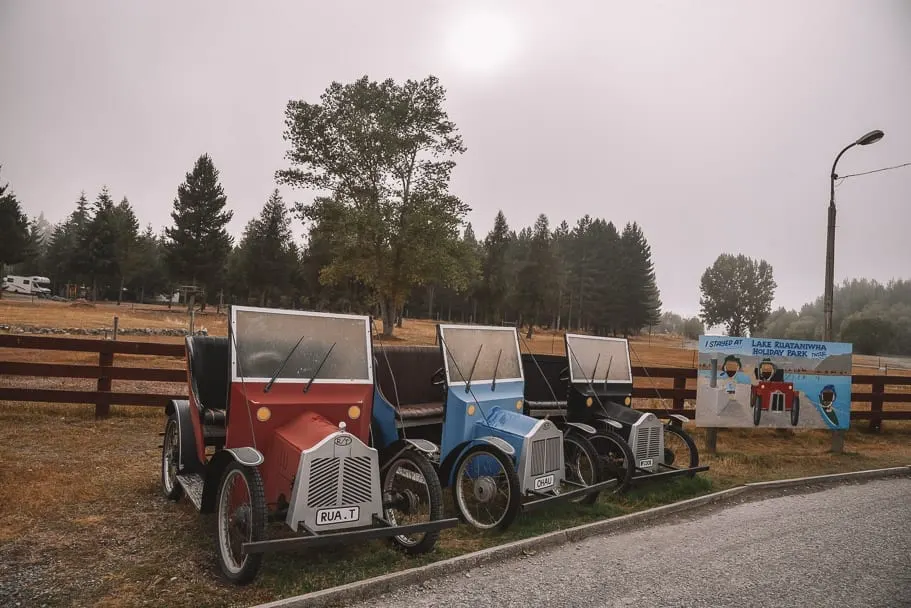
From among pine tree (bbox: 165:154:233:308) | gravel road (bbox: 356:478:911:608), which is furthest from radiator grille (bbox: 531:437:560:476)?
pine tree (bbox: 165:154:233:308)

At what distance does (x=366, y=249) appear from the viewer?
98.7 feet

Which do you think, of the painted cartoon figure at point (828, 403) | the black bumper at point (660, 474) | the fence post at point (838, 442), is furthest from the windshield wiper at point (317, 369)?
the fence post at point (838, 442)

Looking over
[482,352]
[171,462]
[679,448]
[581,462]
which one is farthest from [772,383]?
[171,462]

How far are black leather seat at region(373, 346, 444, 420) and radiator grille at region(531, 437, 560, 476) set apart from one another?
1.71 meters

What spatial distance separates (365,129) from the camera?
29.8 metres

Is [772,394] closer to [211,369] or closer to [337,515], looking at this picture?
[337,515]

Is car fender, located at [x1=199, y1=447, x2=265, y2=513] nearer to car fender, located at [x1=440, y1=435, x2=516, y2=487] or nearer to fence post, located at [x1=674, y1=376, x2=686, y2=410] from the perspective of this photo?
car fender, located at [x1=440, y1=435, x2=516, y2=487]

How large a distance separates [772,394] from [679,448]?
8.91 ft

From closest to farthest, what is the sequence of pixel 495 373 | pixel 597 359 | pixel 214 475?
1. pixel 214 475
2. pixel 495 373
3. pixel 597 359

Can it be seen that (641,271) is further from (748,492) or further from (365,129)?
(748,492)

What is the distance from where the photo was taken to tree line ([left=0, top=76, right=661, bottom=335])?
30172 mm

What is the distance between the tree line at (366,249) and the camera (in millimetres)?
30172

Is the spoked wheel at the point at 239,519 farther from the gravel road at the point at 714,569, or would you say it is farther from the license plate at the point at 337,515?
the gravel road at the point at 714,569

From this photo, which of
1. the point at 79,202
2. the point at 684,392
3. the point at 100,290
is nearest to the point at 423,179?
the point at 684,392
